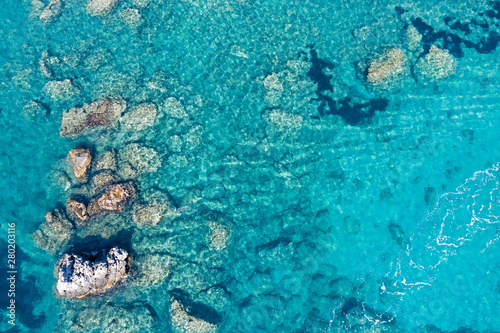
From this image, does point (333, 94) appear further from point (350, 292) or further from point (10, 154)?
point (10, 154)

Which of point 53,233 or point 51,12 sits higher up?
point 51,12

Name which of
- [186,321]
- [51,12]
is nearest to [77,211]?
[186,321]

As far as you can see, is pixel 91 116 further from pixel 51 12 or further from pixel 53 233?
pixel 51 12

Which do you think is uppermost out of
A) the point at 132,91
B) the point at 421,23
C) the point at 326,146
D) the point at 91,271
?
the point at 421,23

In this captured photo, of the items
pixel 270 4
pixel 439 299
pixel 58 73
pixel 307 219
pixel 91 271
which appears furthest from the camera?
pixel 270 4

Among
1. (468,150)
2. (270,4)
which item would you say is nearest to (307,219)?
(468,150)

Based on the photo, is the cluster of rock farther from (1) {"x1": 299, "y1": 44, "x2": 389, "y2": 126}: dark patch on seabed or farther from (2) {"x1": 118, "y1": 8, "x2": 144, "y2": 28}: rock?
(2) {"x1": 118, "y1": 8, "x2": 144, "y2": 28}: rock
